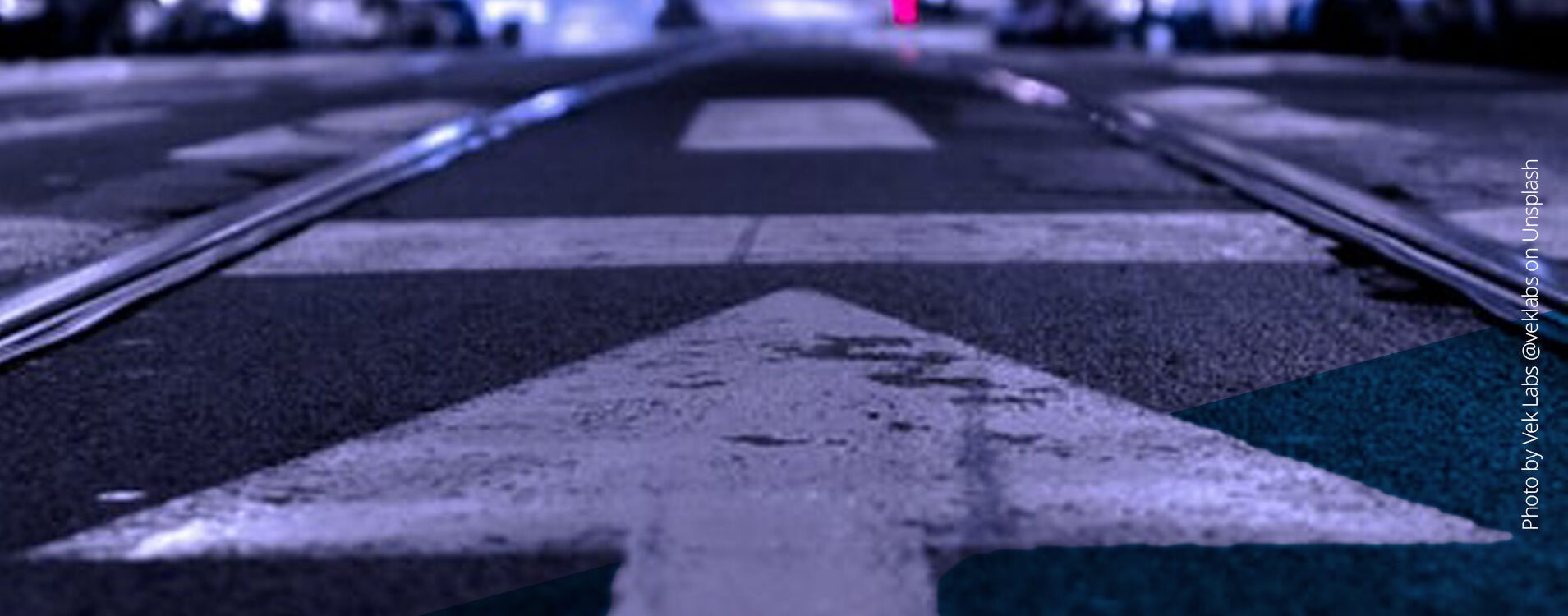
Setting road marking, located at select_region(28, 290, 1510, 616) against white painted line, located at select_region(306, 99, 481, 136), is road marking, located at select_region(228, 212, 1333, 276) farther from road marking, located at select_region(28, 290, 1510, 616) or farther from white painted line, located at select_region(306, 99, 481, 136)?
white painted line, located at select_region(306, 99, 481, 136)

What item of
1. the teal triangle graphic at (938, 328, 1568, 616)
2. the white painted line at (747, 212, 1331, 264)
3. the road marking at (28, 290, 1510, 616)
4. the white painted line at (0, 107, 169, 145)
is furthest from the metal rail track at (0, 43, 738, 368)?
the teal triangle graphic at (938, 328, 1568, 616)

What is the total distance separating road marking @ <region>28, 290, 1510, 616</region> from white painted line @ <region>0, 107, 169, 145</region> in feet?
22.1

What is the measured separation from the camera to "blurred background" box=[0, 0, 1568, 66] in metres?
18.6

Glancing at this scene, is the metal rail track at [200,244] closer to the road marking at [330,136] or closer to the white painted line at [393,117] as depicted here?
the road marking at [330,136]

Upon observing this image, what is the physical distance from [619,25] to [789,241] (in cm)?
3945

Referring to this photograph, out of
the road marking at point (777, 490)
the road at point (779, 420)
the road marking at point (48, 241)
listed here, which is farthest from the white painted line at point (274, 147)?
the road marking at point (777, 490)

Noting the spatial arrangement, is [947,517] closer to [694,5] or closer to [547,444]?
[547,444]

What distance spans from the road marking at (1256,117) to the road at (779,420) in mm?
2662

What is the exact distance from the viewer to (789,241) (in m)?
5.08

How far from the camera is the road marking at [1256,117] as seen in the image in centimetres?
859

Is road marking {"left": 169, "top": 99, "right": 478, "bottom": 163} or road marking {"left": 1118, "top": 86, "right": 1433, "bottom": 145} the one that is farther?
road marking {"left": 1118, "top": 86, "right": 1433, "bottom": 145}

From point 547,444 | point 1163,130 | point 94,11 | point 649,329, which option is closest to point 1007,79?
point 1163,130

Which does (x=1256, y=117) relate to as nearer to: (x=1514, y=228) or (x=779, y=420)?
(x=1514, y=228)

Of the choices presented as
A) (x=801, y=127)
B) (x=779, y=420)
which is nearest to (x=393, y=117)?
(x=801, y=127)
